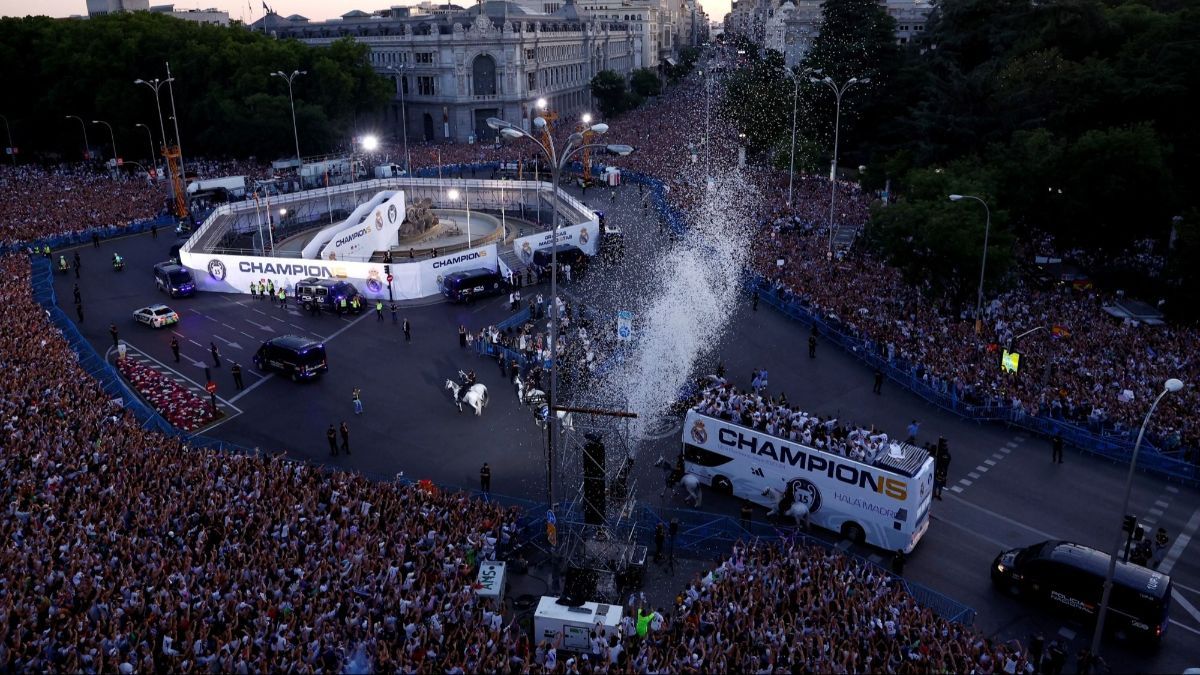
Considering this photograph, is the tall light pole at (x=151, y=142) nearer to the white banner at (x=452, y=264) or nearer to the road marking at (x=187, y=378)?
the white banner at (x=452, y=264)

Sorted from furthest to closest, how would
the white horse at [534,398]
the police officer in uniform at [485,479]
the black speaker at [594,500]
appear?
1. the white horse at [534,398]
2. the police officer in uniform at [485,479]
3. the black speaker at [594,500]

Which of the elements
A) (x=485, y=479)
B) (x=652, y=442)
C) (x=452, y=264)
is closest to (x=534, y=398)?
(x=652, y=442)

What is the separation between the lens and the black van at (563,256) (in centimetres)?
4409

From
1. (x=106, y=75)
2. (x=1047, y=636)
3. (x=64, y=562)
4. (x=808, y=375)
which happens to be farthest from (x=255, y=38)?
(x=1047, y=636)

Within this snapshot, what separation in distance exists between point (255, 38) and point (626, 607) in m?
81.5

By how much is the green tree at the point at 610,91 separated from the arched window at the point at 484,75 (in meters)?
16.6

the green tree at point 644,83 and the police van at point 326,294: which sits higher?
the green tree at point 644,83

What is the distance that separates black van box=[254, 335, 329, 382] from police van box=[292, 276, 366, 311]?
22.8 ft

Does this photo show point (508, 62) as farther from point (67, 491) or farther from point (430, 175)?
point (67, 491)

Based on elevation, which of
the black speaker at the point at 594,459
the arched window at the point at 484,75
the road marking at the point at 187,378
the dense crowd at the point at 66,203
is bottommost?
the road marking at the point at 187,378

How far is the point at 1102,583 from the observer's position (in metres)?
17.4

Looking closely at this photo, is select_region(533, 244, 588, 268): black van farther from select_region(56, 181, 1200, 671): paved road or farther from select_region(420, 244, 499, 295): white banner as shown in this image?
select_region(56, 181, 1200, 671): paved road

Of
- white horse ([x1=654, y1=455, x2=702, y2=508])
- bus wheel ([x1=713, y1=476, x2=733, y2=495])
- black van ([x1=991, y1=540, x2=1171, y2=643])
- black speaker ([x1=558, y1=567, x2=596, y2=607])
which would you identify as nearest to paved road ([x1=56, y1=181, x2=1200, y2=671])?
bus wheel ([x1=713, y1=476, x2=733, y2=495])

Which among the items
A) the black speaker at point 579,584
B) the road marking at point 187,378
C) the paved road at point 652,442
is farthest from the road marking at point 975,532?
the road marking at point 187,378
